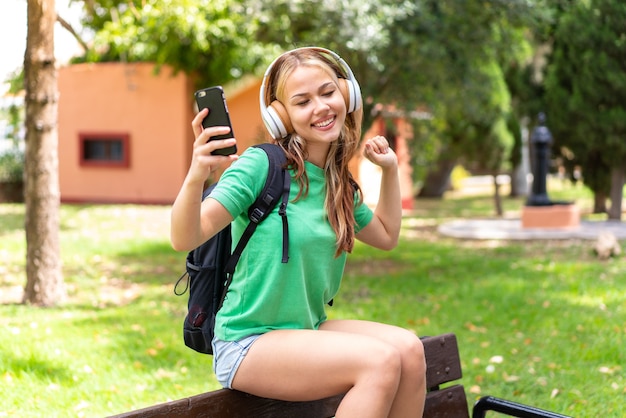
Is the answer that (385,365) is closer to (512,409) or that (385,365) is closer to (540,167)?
(512,409)

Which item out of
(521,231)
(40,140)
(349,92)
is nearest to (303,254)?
(349,92)

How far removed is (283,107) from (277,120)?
0.20 feet

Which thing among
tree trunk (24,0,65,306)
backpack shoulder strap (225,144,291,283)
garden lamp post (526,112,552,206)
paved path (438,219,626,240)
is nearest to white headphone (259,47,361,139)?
backpack shoulder strap (225,144,291,283)

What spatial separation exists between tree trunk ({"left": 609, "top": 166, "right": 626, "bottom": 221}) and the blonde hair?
45.6 ft

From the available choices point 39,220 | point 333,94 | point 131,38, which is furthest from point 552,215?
point 333,94

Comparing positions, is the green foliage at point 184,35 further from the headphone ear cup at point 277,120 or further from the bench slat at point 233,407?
the bench slat at point 233,407

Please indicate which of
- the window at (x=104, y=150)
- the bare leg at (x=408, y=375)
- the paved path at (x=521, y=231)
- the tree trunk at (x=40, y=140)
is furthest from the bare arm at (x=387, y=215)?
the window at (x=104, y=150)

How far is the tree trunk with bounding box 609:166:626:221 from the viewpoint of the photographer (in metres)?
15.5

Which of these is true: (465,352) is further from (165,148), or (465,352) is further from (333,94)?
(165,148)

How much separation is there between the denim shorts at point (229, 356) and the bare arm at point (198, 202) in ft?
1.11

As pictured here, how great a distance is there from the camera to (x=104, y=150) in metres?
21.8

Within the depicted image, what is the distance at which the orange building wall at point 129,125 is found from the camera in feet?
67.5

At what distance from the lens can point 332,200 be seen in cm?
256

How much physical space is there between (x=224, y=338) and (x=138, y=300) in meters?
5.91
